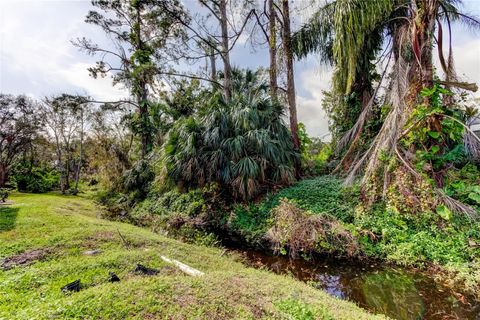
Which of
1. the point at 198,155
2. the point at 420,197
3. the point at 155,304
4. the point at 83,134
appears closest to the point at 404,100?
the point at 420,197

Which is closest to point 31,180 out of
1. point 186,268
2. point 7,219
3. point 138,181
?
point 138,181

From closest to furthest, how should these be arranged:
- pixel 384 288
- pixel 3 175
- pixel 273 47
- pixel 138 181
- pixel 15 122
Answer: pixel 384 288, pixel 273 47, pixel 138 181, pixel 3 175, pixel 15 122

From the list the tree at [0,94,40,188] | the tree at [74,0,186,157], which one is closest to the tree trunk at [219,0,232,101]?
the tree at [74,0,186,157]

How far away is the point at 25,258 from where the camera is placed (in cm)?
389

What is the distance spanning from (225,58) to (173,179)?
537 cm

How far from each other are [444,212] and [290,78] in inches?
243

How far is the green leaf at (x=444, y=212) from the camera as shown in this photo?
4.46 meters

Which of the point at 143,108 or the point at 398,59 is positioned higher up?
the point at 143,108

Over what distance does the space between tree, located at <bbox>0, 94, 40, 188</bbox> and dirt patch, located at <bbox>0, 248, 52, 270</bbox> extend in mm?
17340

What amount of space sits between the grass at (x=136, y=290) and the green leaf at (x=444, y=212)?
9.11 ft

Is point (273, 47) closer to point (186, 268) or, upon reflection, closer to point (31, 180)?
point (186, 268)

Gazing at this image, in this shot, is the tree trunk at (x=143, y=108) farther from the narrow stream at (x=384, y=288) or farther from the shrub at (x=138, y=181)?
the narrow stream at (x=384, y=288)

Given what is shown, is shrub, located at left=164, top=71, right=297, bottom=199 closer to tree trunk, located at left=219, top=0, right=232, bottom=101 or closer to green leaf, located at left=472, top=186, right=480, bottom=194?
tree trunk, located at left=219, top=0, right=232, bottom=101

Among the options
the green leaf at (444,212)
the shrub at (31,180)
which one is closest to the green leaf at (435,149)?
the green leaf at (444,212)
